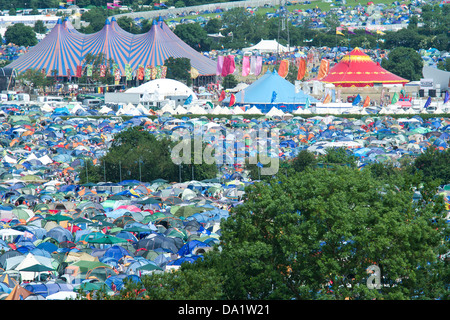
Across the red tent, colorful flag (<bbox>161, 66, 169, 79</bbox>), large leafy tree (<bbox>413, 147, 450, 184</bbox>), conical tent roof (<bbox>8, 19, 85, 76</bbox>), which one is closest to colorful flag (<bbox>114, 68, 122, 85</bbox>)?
colorful flag (<bbox>161, 66, 169, 79</bbox>)

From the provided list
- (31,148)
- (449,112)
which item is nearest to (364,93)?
(449,112)

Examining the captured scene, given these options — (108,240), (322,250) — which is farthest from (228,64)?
(322,250)

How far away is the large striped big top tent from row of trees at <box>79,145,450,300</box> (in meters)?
50.8

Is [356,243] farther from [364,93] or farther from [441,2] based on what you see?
[441,2]

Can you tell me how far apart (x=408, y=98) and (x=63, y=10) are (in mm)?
65465

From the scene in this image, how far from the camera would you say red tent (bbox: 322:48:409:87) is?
2244 inches

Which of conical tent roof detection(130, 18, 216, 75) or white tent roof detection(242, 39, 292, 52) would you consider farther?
white tent roof detection(242, 39, 292, 52)

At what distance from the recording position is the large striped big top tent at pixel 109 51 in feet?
210

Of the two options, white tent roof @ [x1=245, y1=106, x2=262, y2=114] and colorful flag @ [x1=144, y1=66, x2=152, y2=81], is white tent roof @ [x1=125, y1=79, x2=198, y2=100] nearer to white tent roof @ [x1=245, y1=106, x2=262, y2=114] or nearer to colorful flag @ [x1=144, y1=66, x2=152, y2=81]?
colorful flag @ [x1=144, y1=66, x2=152, y2=81]

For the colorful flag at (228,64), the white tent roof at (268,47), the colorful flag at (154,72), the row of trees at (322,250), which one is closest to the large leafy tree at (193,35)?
the white tent roof at (268,47)

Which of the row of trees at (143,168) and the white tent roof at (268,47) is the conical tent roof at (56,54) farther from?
the row of trees at (143,168)

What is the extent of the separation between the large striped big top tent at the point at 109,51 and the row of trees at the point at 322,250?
50.8 metres

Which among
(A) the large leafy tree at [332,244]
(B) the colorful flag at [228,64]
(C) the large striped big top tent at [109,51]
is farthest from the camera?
(C) the large striped big top tent at [109,51]

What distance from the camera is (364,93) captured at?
57312mm
